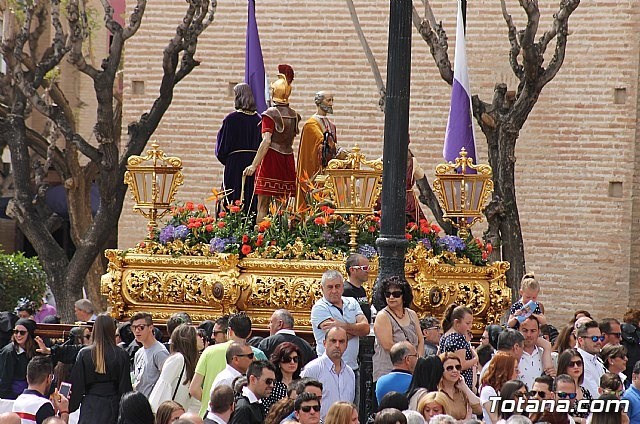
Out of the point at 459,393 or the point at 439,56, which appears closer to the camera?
the point at 459,393

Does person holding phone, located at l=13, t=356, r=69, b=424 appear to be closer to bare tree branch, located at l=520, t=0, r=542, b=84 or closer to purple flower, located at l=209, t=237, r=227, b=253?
purple flower, located at l=209, t=237, r=227, b=253

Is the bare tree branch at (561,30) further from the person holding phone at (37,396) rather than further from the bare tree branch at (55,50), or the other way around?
the person holding phone at (37,396)

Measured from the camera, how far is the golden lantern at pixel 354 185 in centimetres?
1468

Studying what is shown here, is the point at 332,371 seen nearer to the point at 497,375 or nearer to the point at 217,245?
the point at 497,375

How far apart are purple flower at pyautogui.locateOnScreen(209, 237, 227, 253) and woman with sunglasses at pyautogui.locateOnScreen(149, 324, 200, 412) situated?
3808mm

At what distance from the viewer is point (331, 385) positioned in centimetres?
1080

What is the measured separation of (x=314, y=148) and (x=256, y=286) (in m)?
1.94

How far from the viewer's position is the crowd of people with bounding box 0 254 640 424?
952 cm

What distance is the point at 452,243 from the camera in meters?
15.1

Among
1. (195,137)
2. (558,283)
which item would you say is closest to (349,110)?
(195,137)

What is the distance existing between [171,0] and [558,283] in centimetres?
792

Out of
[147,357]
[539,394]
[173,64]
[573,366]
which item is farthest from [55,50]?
[539,394]

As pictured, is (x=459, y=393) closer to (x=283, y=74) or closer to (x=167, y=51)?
(x=283, y=74)

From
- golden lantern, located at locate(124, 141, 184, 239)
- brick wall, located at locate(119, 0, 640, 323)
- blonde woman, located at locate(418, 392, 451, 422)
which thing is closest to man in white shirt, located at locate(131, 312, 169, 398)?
blonde woman, located at locate(418, 392, 451, 422)
